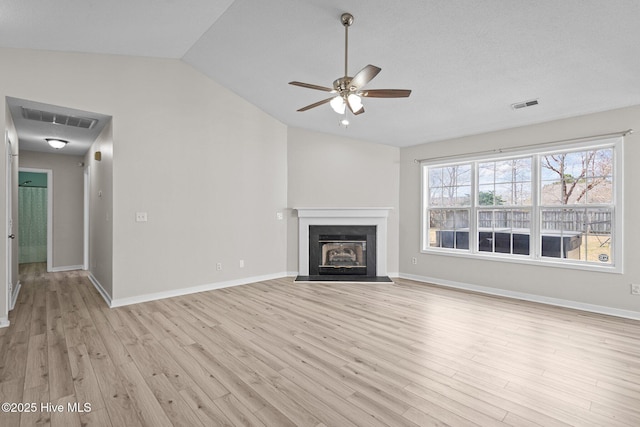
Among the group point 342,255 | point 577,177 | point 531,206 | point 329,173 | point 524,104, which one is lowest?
point 342,255

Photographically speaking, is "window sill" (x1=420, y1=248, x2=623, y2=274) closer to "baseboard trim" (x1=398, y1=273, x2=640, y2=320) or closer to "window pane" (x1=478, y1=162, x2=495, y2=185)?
"baseboard trim" (x1=398, y1=273, x2=640, y2=320)

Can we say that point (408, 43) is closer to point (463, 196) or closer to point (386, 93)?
point (386, 93)

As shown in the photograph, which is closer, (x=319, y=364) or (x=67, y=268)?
(x=319, y=364)

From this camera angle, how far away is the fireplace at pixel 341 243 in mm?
5629

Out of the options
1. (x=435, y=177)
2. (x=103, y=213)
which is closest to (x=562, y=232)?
(x=435, y=177)

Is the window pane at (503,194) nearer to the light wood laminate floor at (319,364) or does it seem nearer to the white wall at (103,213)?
the light wood laminate floor at (319,364)

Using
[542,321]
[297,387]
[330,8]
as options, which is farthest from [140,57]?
[542,321]

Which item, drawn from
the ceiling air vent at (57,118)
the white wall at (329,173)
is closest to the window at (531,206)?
the white wall at (329,173)

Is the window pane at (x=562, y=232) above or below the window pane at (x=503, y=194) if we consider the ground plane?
below

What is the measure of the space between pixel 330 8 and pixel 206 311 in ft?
11.5

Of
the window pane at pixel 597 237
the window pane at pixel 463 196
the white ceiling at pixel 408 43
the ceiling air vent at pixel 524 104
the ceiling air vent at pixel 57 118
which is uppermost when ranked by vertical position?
the white ceiling at pixel 408 43

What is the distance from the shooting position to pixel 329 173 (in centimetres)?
567

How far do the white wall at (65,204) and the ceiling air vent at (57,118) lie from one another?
262 cm

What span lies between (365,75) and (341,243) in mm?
3759
